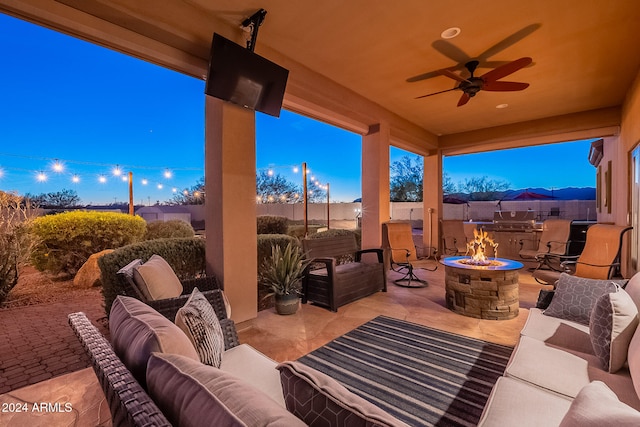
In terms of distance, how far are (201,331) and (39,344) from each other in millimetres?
2749

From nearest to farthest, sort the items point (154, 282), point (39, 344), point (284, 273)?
point (154, 282) → point (39, 344) → point (284, 273)

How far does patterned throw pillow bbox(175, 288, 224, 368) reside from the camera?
1332 millimetres

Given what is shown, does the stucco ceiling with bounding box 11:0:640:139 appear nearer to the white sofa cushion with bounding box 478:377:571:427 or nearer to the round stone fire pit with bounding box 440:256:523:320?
the round stone fire pit with bounding box 440:256:523:320

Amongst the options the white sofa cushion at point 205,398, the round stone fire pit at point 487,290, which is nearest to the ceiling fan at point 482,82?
the round stone fire pit at point 487,290

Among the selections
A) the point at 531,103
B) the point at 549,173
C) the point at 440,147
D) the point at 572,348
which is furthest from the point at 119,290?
the point at 549,173

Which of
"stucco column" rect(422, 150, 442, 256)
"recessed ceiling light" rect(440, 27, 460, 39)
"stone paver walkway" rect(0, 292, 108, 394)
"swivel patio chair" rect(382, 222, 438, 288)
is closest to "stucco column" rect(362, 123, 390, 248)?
"swivel patio chair" rect(382, 222, 438, 288)

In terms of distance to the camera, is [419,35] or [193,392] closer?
[193,392]

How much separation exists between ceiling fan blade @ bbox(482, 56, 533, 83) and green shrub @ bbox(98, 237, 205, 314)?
393 cm

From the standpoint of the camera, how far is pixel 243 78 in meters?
2.91

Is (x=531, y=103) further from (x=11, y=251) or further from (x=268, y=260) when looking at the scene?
(x=11, y=251)

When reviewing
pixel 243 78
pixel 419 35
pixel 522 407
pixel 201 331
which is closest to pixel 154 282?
pixel 201 331

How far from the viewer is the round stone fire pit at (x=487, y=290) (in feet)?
10.8

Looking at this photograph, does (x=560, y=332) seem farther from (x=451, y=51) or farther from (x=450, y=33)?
(x=451, y=51)

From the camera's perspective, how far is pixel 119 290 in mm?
2854
